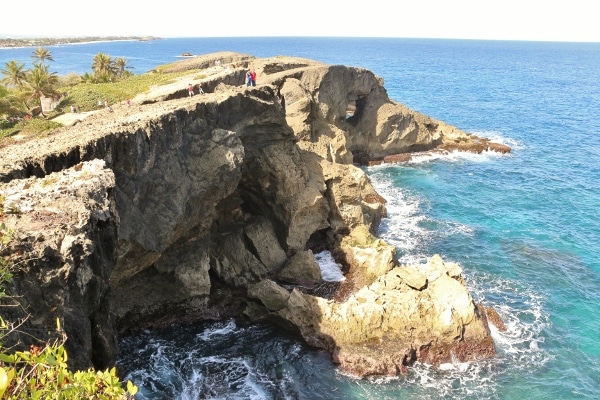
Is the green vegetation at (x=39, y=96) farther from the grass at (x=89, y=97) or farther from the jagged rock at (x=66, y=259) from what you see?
the jagged rock at (x=66, y=259)

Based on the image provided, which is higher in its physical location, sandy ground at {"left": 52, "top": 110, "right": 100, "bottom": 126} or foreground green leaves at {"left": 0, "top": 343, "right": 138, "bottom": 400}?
foreground green leaves at {"left": 0, "top": 343, "right": 138, "bottom": 400}

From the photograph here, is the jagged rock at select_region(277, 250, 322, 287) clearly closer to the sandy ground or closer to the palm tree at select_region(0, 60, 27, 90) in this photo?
the sandy ground

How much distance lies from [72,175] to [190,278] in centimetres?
1271

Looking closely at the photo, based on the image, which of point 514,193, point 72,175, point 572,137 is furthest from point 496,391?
point 572,137

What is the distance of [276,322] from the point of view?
26.3 metres

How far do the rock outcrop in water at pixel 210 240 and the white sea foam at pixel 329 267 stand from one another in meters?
0.68

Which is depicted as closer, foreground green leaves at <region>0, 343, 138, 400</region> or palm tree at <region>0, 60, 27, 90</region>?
foreground green leaves at <region>0, 343, 138, 400</region>

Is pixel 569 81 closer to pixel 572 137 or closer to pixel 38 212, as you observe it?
pixel 572 137

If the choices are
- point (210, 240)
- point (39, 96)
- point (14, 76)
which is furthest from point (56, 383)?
point (14, 76)

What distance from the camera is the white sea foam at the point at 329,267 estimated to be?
30.4 metres

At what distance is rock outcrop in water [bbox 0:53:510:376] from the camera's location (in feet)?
40.3

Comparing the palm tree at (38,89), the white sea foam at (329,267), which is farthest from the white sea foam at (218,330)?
the palm tree at (38,89)

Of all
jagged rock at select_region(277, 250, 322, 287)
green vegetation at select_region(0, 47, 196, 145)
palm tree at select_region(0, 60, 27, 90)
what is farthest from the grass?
jagged rock at select_region(277, 250, 322, 287)

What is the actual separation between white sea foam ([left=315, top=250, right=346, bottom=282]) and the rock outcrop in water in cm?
68
